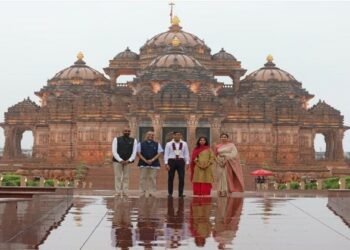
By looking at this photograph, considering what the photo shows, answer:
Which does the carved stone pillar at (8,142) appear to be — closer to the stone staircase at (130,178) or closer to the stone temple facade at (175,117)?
the stone temple facade at (175,117)

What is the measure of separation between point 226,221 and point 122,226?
1.86m

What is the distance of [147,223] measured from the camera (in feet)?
42.6

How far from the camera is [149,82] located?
221ft

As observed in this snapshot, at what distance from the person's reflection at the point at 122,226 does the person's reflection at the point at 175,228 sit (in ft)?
1.63

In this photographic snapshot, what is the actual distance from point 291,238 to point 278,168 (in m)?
49.3

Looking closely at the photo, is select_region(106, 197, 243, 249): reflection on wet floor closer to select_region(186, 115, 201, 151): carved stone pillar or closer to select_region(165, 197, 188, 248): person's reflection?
select_region(165, 197, 188, 248): person's reflection

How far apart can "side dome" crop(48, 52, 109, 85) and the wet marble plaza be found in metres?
60.4

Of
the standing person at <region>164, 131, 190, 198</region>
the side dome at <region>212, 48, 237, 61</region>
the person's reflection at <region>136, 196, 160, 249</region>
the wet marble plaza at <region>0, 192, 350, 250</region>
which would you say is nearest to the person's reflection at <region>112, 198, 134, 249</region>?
the wet marble plaza at <region>0, 192, 350, 250</region>

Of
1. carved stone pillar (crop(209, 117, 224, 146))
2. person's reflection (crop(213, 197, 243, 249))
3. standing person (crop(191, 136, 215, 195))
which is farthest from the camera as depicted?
carved stone pillar (crop(209, 117, 224, 146))

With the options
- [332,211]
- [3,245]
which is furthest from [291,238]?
[332,211]

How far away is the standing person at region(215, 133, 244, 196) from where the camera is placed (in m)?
20.8

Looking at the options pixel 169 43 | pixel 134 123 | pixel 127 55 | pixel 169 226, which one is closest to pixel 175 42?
pixel 169 43

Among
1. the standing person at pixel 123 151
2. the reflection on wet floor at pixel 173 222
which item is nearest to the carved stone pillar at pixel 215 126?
the standing person at pixel 123 151

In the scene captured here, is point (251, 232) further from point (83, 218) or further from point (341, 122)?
point (341, 122)
